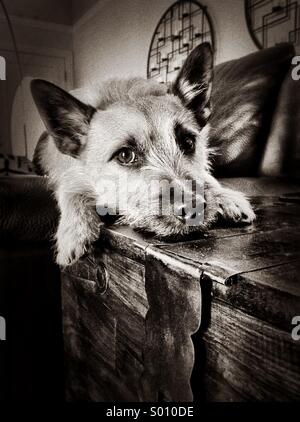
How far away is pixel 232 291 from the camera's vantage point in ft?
1.41

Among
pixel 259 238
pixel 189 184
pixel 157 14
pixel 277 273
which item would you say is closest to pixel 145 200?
A: pixel 189 184

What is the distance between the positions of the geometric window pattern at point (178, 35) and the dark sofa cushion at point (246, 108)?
18cm

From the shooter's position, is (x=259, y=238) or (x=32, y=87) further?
(x=32, y=87)

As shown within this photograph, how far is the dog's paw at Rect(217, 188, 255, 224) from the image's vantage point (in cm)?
74

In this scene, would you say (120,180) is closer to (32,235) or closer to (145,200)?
(145,200)

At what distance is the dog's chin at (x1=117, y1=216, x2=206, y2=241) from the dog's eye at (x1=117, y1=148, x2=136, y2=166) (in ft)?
0.73

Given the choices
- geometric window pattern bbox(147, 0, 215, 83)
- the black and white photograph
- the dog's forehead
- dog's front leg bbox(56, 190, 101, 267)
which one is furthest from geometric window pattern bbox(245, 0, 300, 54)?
dog's front leg bbox(56, 190, 101, 267)

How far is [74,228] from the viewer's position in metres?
0.84

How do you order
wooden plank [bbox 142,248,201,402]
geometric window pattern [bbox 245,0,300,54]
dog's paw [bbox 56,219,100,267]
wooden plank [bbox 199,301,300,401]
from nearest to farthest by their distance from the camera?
wooden plank [bbox 199,301,300,401] < wooden plank [bbox 142,248,201,402] < dog's paw [bbox 56,219,100,267] < geometric window pattern [bbox 245,0,300,54]

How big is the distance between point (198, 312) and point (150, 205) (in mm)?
331

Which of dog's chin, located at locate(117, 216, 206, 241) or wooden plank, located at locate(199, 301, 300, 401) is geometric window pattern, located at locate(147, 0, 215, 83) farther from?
wooden plank, located at locate(199, 301, 300, 401)

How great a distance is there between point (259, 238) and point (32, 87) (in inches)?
27.6

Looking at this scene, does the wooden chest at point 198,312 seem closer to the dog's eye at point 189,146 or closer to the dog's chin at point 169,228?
the dog's chin at point 169,228

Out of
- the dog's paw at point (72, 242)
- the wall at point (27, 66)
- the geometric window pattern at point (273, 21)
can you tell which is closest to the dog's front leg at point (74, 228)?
the dog's paw at point (72, 242)
